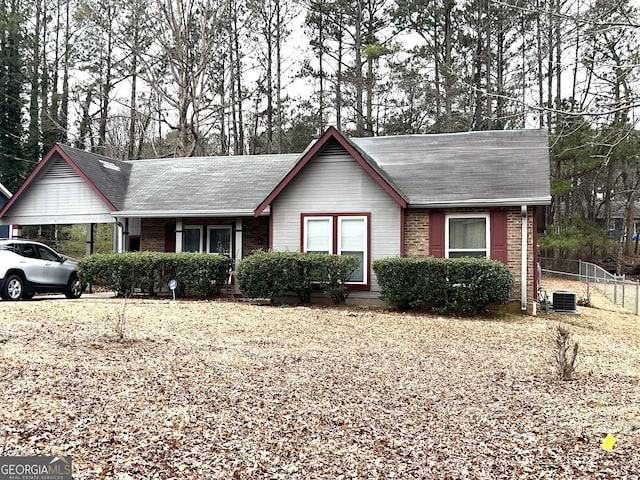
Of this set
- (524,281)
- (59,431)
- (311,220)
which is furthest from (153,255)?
(59,431)

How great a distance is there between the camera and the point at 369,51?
30656 mm

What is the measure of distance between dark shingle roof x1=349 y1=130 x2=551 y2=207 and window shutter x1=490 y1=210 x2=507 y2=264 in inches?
20.0

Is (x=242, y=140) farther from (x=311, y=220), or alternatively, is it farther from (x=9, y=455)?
(x=9, y=455)

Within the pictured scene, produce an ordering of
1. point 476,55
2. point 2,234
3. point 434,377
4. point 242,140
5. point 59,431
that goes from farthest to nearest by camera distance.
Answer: point 242,140, point 476,55, point 2,234, point 434,377, point 59,431

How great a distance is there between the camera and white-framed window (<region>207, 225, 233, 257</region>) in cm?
1822

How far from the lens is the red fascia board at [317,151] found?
573 inches

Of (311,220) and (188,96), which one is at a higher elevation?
(188,96)

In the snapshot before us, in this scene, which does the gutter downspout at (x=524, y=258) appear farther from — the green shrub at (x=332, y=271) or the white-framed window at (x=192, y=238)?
the white-framed window at (x=192, y=238)

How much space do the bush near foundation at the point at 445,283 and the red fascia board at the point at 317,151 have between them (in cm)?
174

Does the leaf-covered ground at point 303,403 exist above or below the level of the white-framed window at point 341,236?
below

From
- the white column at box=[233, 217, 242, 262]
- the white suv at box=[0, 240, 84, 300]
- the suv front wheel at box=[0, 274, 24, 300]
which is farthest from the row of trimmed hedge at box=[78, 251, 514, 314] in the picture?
the suv front wheel at box=[0, 274, 24, 300]

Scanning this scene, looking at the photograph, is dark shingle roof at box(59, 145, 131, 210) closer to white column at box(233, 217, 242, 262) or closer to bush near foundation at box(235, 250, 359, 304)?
white column at box(233, 217, 242, 262)

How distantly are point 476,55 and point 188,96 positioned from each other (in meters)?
15.0

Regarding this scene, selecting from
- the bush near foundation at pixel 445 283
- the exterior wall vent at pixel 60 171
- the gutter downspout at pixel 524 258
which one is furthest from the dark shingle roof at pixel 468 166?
A: the exterior wall vent at pixel 60 171
